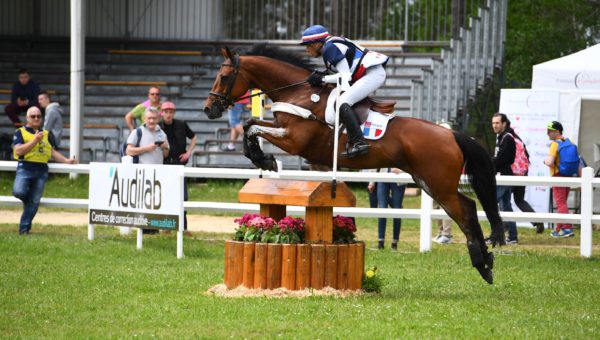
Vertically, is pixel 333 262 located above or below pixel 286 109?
below

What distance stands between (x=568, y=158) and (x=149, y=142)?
6699 millimetres

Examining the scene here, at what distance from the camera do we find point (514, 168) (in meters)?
18.0

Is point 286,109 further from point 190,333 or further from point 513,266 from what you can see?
point 513,266

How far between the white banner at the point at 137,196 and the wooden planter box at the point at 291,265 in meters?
3.77

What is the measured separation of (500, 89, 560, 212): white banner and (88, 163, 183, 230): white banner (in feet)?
24.3

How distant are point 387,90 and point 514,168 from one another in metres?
9.53

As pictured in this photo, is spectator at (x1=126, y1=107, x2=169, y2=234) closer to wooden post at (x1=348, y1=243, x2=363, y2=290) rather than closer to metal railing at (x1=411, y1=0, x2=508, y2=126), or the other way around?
wooden post at (x1=348, y1=243, x2=363, y2=290)

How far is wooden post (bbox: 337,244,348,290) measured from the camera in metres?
10.9

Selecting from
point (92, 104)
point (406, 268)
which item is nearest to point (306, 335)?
point (406, 268)

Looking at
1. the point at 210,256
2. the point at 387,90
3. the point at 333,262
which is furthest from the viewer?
the point at 387,90

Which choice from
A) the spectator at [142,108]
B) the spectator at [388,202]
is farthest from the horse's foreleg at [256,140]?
the spectator at [142,108]

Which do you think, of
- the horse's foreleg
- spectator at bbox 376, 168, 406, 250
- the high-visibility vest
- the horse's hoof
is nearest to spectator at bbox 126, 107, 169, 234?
the high-visibility vest

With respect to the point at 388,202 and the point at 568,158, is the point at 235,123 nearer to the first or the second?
the point at 388,202

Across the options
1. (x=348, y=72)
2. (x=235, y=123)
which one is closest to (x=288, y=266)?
(x=348, y=72)
